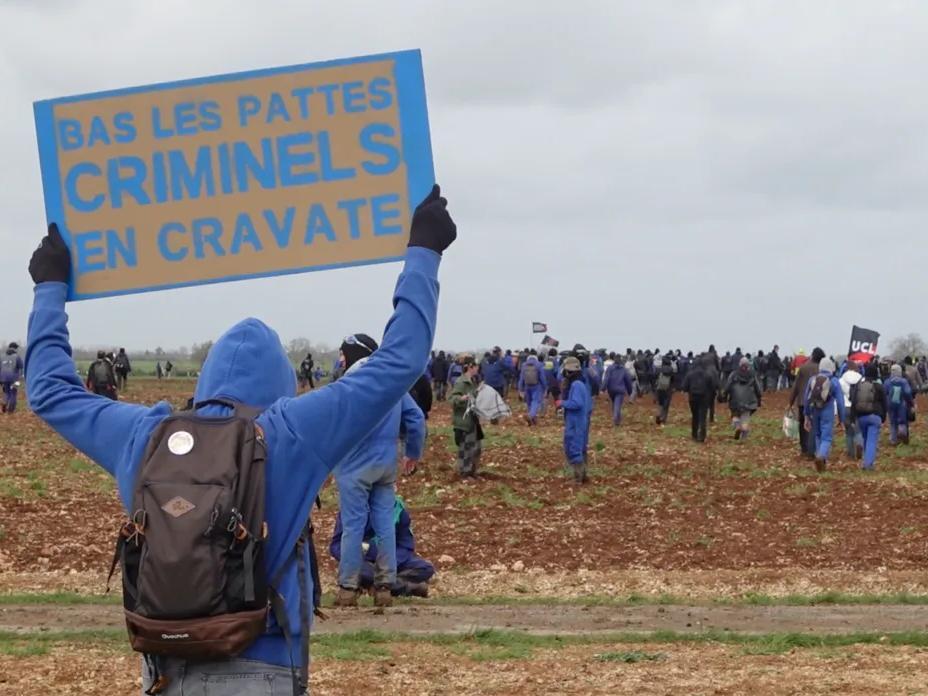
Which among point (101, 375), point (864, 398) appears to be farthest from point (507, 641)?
point (101, 375)

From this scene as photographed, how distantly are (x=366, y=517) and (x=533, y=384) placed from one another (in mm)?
23211

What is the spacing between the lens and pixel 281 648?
358 cm

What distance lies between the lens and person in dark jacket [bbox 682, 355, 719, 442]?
92.8 ft

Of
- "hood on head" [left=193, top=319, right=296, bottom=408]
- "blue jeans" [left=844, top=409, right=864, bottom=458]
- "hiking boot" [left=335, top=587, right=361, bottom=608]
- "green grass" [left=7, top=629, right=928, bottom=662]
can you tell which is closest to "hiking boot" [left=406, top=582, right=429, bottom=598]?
"hiking boot" [left=335, top=587, right=361, bottom=608]

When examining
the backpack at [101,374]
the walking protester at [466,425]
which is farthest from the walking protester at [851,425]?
the backpack at [101,374]

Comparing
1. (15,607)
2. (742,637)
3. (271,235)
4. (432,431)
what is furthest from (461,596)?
(432,431)

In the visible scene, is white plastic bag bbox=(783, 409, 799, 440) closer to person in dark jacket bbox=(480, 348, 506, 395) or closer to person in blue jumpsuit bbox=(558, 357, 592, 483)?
person in blue jumpsuit bbox=(558, 357, 592, 483)

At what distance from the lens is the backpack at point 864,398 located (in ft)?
75.8

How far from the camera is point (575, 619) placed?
34.0 feet

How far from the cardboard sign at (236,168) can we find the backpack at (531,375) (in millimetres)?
28660

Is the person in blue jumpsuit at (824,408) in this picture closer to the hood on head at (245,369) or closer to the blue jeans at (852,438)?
the blue jeans at (852,438)

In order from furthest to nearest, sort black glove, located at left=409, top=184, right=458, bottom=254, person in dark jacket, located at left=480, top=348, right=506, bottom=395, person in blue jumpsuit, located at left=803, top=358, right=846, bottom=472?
1. person in dark jacket, located at left=480, top=348, right=506, bottom=395
2. person in blue jumpsuit, located at left=803, top=358, right=846, bottom=472
3. black glove, located at left=409, top=184, right=458, bottom=254

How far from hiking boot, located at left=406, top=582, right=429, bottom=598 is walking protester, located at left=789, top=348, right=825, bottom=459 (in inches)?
526

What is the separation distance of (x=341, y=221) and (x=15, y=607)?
7629mm
